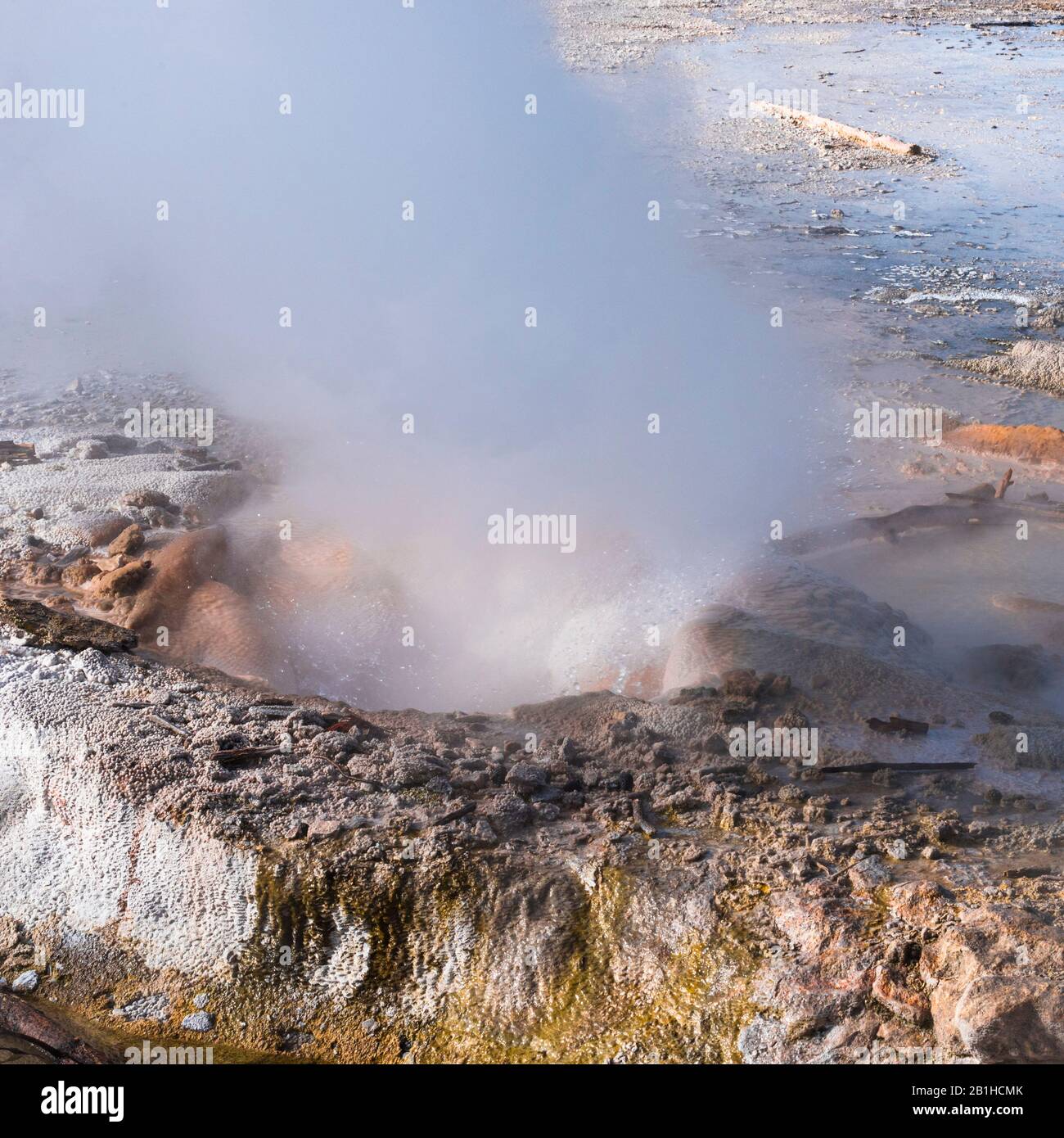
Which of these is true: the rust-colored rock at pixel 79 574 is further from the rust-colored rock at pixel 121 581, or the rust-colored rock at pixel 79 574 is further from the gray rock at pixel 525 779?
the gray rock at pixel 525 779

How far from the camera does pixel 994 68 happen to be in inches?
520

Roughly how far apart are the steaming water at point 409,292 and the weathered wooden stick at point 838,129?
114 inches

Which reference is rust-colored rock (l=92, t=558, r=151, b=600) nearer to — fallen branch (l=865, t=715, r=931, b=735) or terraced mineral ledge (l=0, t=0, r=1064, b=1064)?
terraced mineral ledge (l=0, t=0, r=1064, b=1064)

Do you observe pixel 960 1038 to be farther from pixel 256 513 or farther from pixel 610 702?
pixel 256 513

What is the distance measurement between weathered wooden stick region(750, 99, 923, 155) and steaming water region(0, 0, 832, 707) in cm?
290

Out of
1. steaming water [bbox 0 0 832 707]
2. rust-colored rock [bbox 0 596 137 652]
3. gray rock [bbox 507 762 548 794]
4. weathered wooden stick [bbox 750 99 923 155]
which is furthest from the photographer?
weathered wooden stick [bbox 750 99 923 155]

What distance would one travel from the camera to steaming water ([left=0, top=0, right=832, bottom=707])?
494 centimetres

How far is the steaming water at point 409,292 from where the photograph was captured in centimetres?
494

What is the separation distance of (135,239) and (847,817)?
672 cm

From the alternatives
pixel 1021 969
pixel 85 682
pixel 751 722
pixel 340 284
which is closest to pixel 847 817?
pixel 751 722

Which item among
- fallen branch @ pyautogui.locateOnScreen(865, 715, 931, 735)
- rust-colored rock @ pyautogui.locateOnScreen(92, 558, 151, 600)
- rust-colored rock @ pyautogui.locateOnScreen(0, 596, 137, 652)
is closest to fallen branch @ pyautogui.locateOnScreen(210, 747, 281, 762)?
rust-colored rock @ pyautogui.locateOnScreen(0, 596, 137, 652)

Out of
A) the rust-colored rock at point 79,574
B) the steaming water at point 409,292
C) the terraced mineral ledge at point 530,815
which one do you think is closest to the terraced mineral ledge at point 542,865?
the terraced mineral ledge at point 530,815

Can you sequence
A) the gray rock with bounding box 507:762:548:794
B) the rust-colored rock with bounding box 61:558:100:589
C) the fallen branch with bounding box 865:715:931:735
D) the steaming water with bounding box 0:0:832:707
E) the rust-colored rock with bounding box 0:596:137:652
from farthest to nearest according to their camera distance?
the steaming water with bounding box 0:0:832:707 → the rust-colored rock with bounding box 61:558:100:589 → the rust-colored rock with bounding box 0:596:137:652 → the fallen branch with bounding box 865:715:931:735 → the gray rock with bounding box 507:762:548:794

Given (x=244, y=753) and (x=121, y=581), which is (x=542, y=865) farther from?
(x=121, y=581)
